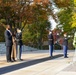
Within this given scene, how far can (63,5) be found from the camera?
108ft

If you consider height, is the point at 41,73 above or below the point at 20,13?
below

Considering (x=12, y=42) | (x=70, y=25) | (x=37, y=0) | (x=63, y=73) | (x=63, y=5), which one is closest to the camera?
(x=63, y=73)

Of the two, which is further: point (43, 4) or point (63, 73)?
point (43, 4)

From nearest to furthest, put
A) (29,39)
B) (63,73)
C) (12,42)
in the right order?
(63,73) < (12,42) < (29,39)

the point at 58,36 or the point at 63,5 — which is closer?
the point at 63,5

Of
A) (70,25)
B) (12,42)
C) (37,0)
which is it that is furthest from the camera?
(70,25)

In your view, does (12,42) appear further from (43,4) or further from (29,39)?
(29,39)

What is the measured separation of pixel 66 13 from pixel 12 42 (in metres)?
35.6

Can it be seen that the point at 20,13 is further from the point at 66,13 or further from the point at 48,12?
the point at 66,13

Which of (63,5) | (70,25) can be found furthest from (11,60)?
(70,25)

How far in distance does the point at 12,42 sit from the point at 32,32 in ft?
122

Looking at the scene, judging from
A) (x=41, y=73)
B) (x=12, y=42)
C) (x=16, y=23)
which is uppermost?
(x=16, y=23)

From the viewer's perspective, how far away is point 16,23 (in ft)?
110

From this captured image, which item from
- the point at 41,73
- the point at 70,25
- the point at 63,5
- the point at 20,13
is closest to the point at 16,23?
the point at 20,13
